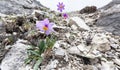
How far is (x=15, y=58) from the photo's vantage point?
238 inches

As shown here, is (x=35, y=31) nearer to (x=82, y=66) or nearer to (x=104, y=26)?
(x=82, y=66)

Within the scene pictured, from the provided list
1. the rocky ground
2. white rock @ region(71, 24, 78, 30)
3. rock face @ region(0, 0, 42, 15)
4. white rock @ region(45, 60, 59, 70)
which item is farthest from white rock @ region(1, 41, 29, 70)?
rock face @ region(0, 0, 42, 15)

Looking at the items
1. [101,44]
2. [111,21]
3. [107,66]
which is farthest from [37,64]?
[111,21]

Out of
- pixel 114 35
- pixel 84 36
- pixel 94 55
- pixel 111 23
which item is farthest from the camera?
pixel 111 23

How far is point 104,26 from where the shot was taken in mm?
8711

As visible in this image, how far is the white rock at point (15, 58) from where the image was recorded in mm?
5832

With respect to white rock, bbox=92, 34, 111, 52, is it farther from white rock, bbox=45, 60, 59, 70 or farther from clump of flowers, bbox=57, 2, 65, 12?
clump of flowers, bbox=57, 2, 65, 12

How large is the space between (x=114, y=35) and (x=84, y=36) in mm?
998

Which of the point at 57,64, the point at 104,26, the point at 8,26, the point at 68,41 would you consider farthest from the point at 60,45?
the point at 104,26

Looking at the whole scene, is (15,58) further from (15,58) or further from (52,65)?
(52,65)

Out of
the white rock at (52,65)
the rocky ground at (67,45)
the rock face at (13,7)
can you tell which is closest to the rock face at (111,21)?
the rocky ground at (67,45)

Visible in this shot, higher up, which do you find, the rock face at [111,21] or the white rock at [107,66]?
the rock face at [111,21]

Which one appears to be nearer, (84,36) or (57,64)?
(57,64)

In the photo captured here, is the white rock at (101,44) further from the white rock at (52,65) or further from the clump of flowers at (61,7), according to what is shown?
the clump of flowers at (61,7)
